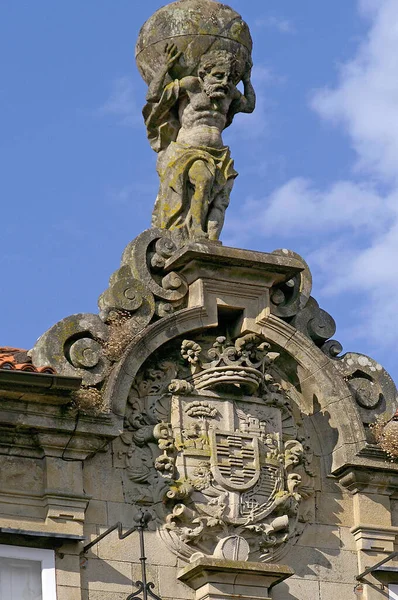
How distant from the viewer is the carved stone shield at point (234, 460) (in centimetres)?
→ 2173

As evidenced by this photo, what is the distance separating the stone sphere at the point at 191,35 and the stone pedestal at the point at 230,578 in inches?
202

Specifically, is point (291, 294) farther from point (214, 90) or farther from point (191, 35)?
point (191, 35)

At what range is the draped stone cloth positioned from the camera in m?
23.0

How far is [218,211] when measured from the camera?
2317 centimetres

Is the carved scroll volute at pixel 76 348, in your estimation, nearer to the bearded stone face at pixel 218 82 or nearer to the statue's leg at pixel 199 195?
the statue's leg at pixel 199 195

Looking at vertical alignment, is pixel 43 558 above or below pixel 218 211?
below

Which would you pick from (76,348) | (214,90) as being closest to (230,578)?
(76,348)

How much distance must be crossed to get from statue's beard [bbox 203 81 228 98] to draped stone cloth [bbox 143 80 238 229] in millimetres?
275

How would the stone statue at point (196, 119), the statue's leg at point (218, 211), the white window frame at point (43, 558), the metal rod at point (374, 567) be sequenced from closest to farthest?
the white window frame at point (43, 558), the metal rod at point (374, 567), the statue's leg at point (218, 211), the stone statue at point (196, 119)

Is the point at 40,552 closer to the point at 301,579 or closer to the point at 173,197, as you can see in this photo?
the point at 301,579

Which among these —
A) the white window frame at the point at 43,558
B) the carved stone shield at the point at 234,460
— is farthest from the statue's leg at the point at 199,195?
the white window frame at the point at 43,558

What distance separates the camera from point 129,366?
21.8m

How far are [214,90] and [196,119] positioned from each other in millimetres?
332

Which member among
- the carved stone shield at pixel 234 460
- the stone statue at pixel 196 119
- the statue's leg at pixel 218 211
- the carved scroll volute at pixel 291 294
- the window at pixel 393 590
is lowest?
the window at pixel 393 590
